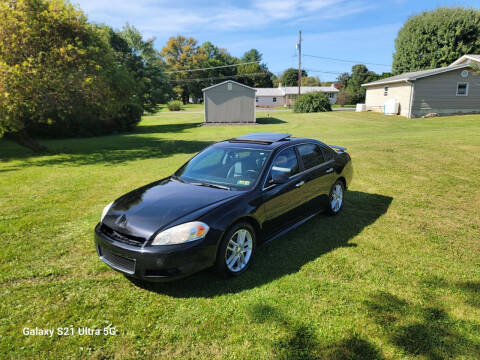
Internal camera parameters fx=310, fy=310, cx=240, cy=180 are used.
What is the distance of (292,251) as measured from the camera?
4.56m

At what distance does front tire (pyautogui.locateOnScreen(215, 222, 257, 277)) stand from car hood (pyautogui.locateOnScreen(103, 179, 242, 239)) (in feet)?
1.43

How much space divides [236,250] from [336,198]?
2962 millimetres

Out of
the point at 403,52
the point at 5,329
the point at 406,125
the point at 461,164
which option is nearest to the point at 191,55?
the point at 403,52

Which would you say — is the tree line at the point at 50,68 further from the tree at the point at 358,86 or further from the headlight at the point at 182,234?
the tree at the point at 358,86

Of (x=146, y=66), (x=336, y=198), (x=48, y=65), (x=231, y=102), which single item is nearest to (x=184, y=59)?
(x=146, y=66)

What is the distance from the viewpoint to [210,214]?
11.7ft

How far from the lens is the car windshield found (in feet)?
14.3

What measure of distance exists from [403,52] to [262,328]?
2108 inches

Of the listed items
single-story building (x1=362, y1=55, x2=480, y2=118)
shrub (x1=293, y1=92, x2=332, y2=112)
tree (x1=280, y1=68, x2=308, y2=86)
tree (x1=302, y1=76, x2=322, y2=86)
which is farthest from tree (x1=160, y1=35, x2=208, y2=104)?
single-story building (x1=362, y1=55, x2=480, y2=118)

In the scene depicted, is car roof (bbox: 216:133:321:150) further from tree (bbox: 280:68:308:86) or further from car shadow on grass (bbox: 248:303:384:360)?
tree (bbox: 280:68:308:86)

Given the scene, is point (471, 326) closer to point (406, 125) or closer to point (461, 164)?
point (461, 164)

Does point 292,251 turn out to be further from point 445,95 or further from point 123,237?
point 445,95

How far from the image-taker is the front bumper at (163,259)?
3.24m

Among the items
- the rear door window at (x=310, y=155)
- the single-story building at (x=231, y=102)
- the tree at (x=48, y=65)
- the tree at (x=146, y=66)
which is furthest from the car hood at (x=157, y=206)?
the tree at (x=146, y=66)
